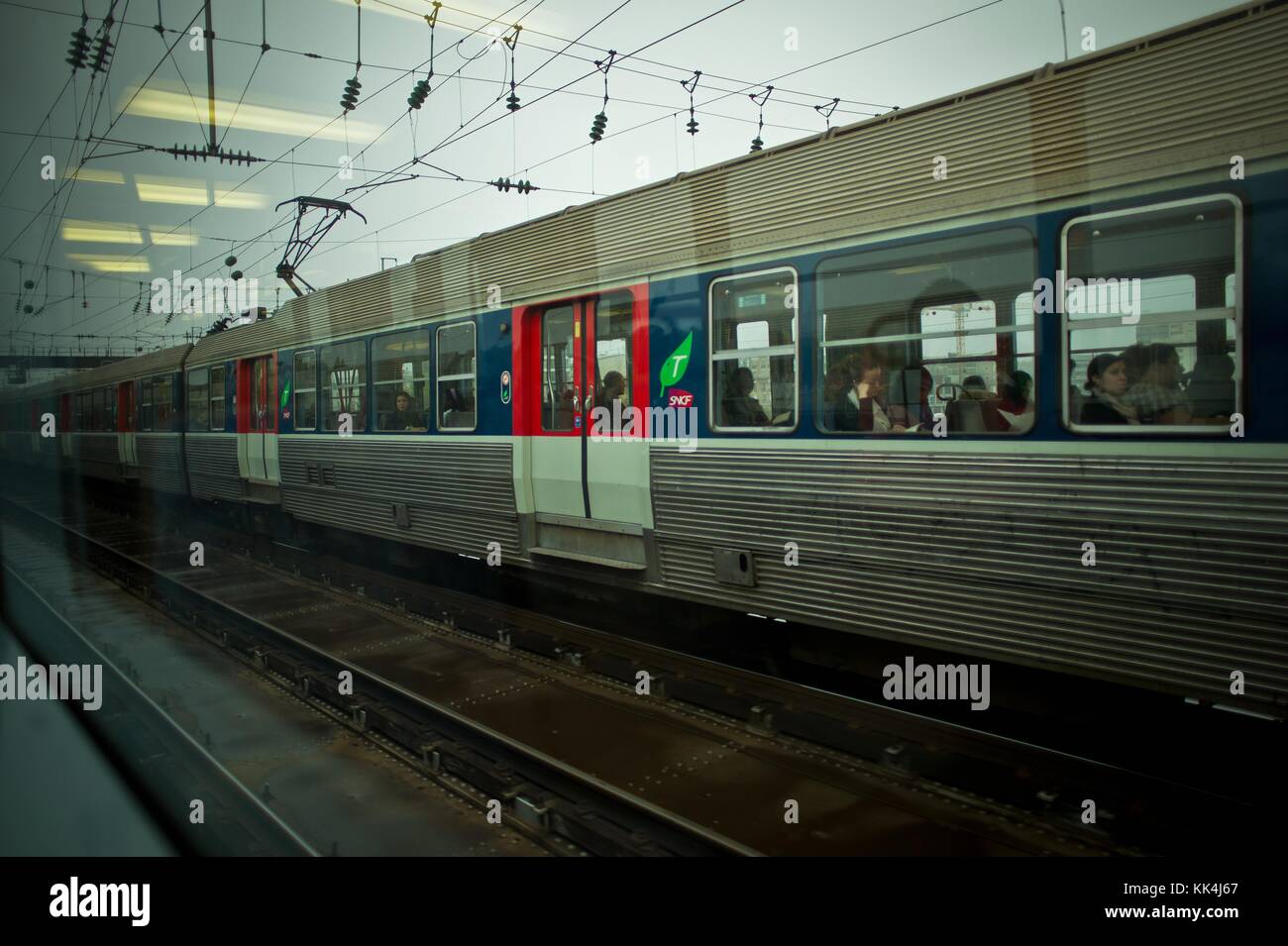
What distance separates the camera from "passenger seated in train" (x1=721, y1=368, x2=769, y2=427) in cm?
584

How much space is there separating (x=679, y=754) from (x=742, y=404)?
8.16 feet

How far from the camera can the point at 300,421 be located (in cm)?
1205

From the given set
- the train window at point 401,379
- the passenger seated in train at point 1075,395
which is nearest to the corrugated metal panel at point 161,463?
the train window at point 401,379

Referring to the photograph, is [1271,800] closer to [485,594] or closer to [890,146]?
[890,146]

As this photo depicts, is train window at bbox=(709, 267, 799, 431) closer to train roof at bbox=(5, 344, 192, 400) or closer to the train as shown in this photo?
the train

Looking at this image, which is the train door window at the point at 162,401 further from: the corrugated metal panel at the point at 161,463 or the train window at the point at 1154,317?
the train window at the point at 1154,317

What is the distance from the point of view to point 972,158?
462 cm

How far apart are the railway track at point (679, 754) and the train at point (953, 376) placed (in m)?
0.63

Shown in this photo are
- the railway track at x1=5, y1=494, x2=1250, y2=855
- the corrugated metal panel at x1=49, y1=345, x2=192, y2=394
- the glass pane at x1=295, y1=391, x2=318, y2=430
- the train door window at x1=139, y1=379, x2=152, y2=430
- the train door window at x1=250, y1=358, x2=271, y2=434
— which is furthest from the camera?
the train door window at x1=139, y1=379, x2=152, y2=430

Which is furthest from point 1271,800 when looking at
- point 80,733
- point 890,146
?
point 80,733

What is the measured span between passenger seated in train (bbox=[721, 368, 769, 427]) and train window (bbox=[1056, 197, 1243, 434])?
212 cm

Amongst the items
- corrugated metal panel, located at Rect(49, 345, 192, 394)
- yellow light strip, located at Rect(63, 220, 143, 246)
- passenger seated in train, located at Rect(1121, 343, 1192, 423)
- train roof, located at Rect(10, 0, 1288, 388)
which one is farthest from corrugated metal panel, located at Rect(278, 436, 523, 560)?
corrugated metal panel, located at Rect(49, 345, 192, 394)

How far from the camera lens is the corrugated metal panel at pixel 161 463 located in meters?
16.8

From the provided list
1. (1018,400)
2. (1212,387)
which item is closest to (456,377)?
(1018,400)
